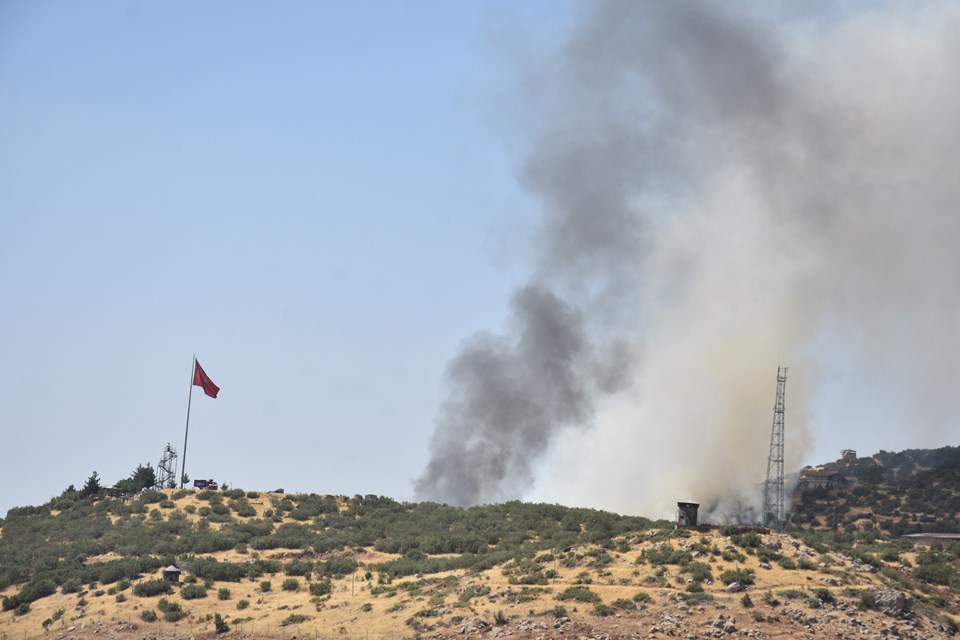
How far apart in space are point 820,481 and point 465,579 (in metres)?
89.9

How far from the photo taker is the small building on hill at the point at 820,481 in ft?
463

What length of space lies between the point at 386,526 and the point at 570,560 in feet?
98.1

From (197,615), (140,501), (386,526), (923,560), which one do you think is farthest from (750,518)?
(197,615)

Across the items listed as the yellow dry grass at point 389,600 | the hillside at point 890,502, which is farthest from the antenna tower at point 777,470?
the yellow dry grass at point 389,600

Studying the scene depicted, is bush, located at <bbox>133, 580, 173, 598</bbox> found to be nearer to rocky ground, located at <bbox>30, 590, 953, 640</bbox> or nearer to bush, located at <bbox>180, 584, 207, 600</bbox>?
bush, located at <bbox>180, 584, 207, 600</bbox>

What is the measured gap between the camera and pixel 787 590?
5838 centimetres

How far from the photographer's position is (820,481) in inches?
5694

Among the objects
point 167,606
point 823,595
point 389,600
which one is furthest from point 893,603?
point 167,606

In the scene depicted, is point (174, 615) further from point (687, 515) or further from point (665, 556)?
point (687, 515)

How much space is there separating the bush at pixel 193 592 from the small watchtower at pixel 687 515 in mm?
30945

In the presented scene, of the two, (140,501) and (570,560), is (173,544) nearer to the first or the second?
(140,501)

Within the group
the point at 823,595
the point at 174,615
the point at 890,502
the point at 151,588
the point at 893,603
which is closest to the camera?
the point at 893,603

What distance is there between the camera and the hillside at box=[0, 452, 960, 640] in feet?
186

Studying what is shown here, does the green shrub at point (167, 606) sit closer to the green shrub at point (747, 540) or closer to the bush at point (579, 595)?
the bush at point (579, 595)
